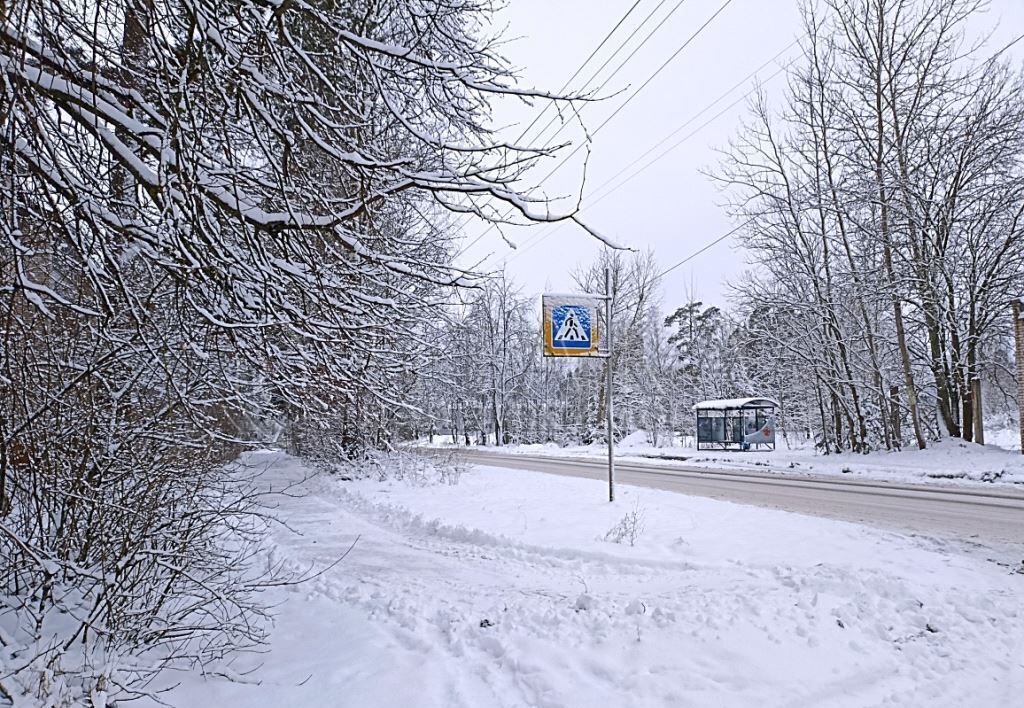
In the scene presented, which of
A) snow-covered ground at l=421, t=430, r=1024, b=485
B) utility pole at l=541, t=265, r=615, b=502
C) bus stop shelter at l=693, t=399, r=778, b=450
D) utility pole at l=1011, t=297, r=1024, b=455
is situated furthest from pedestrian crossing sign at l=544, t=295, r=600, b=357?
bus stop shelter at l=693, t=399, r=778, b=450

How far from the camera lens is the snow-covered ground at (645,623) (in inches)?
159

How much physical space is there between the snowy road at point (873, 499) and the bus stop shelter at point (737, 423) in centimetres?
1114

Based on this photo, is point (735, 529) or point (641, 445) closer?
point (735, 529)

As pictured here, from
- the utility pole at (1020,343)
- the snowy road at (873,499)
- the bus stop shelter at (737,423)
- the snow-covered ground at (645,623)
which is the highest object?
the utility pole at (1020,343)

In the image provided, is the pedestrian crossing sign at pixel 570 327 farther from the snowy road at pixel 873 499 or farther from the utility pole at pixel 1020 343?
the utility pole at pixel 1020 343

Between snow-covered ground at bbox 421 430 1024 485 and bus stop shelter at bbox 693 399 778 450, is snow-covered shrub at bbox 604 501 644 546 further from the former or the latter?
bus stop shelter at bbox 693 399 778 450

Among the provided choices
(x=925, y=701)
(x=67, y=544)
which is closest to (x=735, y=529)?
(x=925, y=701)

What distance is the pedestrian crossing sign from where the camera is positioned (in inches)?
440

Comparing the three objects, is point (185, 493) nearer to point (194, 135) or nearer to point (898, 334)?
point (194, 135)

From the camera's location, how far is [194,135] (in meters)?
2.67

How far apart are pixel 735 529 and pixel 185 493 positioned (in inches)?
275

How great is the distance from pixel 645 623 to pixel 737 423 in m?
27.2

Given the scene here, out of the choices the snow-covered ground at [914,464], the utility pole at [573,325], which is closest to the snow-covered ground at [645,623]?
the utility pole at [573,325]

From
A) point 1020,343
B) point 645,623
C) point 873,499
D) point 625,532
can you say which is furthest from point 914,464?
point 645,623
